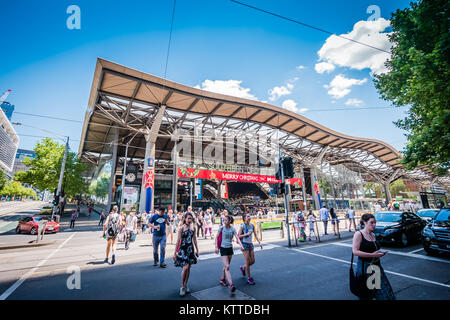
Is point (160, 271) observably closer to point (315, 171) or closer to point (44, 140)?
point (44, 140)

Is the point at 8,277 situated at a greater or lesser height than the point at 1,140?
lesser

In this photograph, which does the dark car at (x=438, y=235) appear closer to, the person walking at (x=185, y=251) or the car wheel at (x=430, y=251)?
the car wheel at (x=430, y=251)

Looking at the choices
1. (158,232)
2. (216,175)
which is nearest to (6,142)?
(216,175)

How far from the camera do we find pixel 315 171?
37.7 meters

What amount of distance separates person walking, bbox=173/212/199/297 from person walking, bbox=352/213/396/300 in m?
2.99

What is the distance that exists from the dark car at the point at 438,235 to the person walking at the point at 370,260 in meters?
6.24

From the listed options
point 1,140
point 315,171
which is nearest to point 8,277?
point 315,171

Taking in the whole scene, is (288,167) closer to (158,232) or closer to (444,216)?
(444,216)

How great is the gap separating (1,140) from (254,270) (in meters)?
141

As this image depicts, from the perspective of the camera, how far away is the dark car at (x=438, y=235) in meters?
6.62

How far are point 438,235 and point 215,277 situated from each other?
780 centimetres

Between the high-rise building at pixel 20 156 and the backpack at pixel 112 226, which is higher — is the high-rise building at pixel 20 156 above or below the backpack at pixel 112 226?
above

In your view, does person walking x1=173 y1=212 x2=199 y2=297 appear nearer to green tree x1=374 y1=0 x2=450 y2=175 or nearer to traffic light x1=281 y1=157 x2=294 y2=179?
traffic light x1=281 y1=157 x2=294 y2=179

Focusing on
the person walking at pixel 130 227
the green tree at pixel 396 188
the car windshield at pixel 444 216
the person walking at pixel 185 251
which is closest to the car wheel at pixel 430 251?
the car windshield at pixel 444 216
